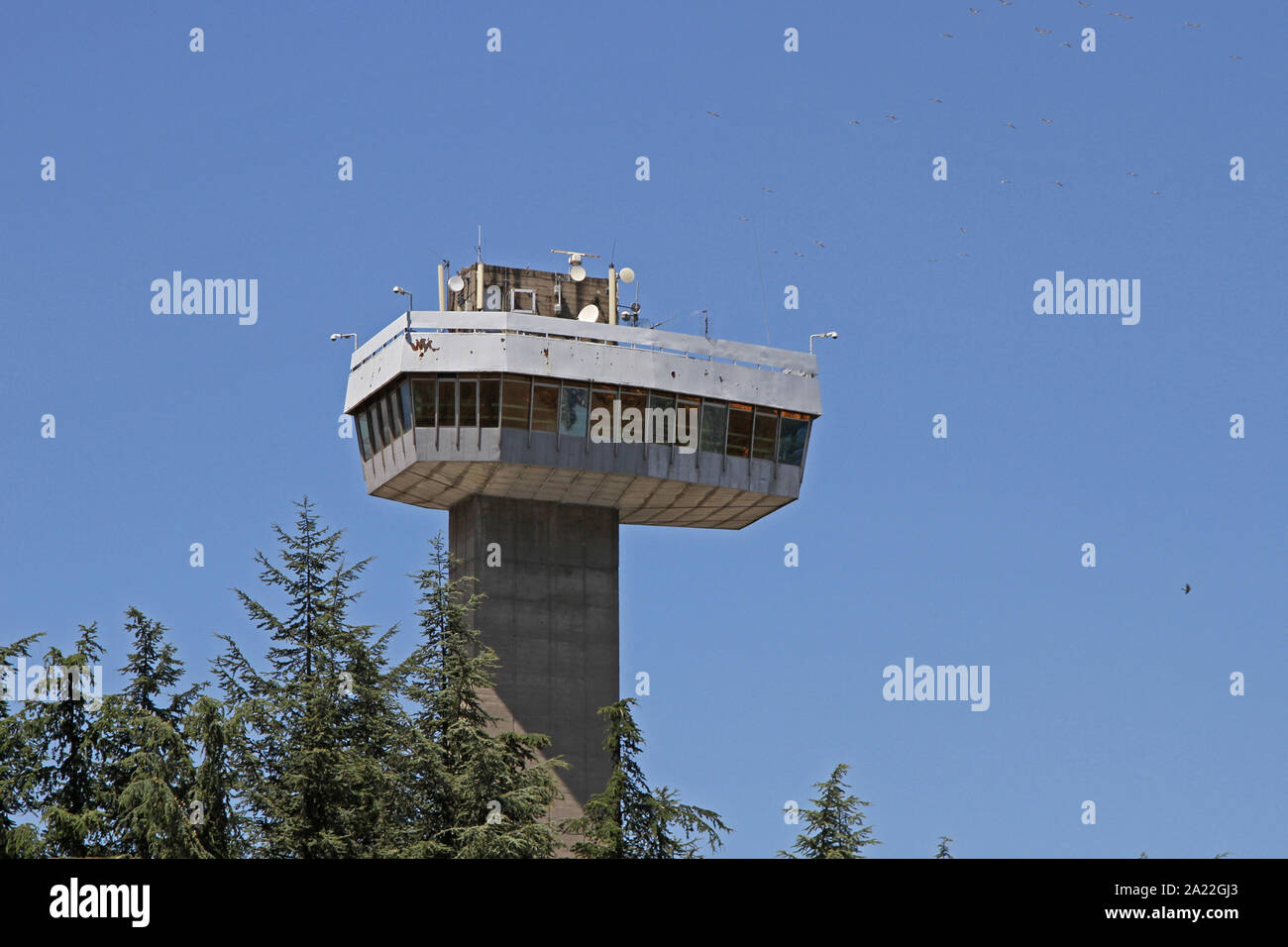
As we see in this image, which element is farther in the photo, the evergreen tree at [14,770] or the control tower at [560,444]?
the control tower at [560,444]

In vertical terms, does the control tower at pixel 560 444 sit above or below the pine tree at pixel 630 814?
above

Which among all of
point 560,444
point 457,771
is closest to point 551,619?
point 560,444

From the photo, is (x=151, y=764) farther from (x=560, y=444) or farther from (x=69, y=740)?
(x=560, y=444)

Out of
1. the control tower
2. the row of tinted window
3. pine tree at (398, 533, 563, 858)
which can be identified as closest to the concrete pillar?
the control tower

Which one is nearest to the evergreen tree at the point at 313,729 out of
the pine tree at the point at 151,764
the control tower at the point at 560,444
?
the pine tree at the point at 151,764

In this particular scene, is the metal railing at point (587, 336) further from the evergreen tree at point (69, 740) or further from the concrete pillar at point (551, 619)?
the evergreen tree at point (69, 740)
